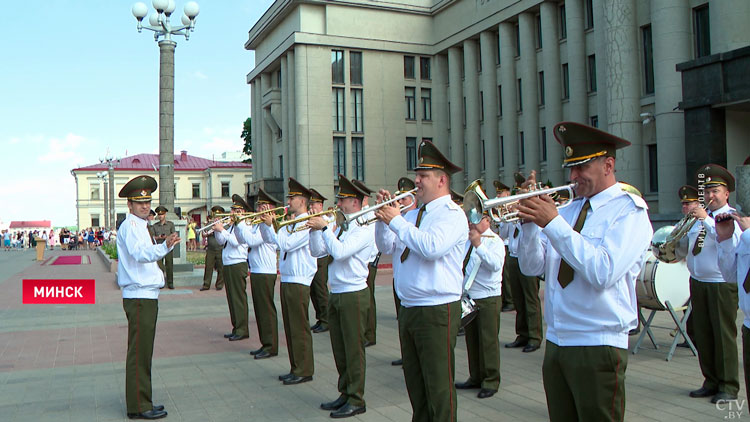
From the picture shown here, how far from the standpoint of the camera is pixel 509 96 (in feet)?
129

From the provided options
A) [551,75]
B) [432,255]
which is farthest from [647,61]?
[432,255]

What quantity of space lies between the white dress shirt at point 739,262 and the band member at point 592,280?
1627 mm

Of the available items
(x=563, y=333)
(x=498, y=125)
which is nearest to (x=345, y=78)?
(x=498, y=125)

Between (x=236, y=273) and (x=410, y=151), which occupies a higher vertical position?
(x=410, y=151)

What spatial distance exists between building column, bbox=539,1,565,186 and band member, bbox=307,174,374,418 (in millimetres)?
29850

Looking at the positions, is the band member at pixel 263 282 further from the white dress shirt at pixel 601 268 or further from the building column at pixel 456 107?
the building column at pixel 456 107

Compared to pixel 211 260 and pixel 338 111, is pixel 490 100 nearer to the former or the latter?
pixel 338 111

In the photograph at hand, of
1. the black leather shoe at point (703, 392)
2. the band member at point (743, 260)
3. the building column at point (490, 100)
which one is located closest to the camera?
the band member at point (743, 260)

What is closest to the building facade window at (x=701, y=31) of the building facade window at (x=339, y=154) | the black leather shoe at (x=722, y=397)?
the black leather shoe at (x=722, y=397)

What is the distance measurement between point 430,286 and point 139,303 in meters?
3.24

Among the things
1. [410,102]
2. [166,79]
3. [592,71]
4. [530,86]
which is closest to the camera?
[166,79]

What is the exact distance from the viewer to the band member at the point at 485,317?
286 inches

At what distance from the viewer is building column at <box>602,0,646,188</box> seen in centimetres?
2836

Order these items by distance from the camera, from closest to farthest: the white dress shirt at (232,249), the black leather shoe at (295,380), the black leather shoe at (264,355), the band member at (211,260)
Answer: the black leather shoe at (295,380) → the black leather shoe at (264,355) → the white dress shirt at (232,249) → the band member at (211,260)
